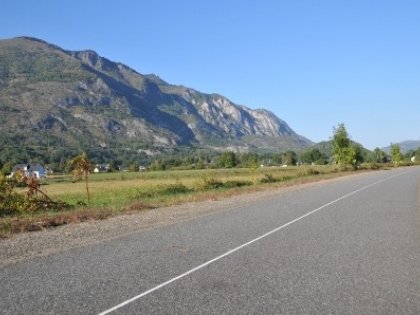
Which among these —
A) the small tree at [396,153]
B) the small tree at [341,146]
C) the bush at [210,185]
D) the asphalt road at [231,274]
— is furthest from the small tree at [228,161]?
the asphalt road at [231,274]

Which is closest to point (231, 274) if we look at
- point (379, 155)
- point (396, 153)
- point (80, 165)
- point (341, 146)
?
point (80, 165)

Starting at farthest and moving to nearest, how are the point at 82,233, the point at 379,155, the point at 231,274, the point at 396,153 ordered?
the point at 379,155 < the point at 396,153 < the point at 82,233 < the point at 231,274

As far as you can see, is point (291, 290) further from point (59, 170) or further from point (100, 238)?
point (59, 170)

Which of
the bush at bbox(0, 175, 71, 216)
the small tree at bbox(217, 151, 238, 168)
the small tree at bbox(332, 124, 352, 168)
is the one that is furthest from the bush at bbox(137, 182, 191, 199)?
the small tree at bbox(217, 151, 238, 168)

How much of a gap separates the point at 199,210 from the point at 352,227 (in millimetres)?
8605

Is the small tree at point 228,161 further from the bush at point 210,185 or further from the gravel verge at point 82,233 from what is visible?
the gravel verge at point 82,233

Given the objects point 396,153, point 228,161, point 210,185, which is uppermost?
point 228,161

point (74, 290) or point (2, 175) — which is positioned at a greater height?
point (2, 175)

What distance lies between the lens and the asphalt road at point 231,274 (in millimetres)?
7445

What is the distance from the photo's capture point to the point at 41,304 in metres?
7.53

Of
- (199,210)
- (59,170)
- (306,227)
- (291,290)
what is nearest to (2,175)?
(199,210)

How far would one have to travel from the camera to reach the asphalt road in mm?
7445

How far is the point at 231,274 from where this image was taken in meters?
9.39

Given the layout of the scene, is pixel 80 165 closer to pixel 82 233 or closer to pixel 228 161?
pixel 82 233
